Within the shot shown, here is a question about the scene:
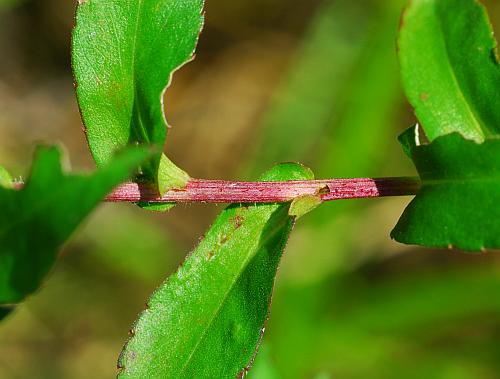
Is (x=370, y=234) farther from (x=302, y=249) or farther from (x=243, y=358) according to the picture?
(x=243, y=358)

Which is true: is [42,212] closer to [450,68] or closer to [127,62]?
[127,62]

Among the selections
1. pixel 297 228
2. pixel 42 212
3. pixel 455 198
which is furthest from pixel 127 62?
pixel 297 228

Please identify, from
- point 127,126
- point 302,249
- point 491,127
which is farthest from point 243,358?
point 302,249

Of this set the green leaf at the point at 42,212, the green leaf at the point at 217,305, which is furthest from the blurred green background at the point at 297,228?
the green leaf at the point at 42,212

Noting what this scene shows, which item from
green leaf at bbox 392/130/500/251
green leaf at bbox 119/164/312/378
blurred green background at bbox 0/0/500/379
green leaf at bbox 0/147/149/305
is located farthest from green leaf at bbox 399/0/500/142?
blurred green background at bbox 0/0/500/379

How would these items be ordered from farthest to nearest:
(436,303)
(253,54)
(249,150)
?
(253,54), (249,150), (436,303)

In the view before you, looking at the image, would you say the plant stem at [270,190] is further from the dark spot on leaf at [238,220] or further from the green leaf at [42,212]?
the green leaf at [42,212]
